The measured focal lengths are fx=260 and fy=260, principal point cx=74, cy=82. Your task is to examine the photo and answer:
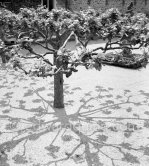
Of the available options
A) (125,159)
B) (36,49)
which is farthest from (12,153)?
(36,49)

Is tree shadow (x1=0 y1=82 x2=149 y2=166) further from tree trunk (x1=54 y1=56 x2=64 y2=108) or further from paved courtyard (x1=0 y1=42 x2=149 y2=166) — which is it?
tree trunk (x1=54 y1=56 x2=64 y2=108)

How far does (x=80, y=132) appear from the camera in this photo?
18.7ft

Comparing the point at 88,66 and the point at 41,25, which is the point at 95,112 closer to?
the point at 41,25

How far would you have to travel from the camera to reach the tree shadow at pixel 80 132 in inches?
188

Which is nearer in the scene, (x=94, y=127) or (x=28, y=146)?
(x=28, y=146)

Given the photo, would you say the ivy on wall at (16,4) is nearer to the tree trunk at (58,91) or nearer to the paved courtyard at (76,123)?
the paved courtyard at (76,123)


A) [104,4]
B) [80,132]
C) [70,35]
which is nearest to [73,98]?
[80,132]

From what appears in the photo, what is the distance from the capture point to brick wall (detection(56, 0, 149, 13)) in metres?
19.8

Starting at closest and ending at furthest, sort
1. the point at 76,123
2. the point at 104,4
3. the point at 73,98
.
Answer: the point at 76,123 → the point at 73,98 → the point at 104,4

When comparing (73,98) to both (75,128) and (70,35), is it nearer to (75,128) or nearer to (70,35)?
(75,128)

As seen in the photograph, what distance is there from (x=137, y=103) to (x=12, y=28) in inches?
158

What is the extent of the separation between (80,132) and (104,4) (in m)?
17.4

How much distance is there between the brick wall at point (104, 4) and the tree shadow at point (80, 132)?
1256cm

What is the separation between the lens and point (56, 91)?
6742 mm
